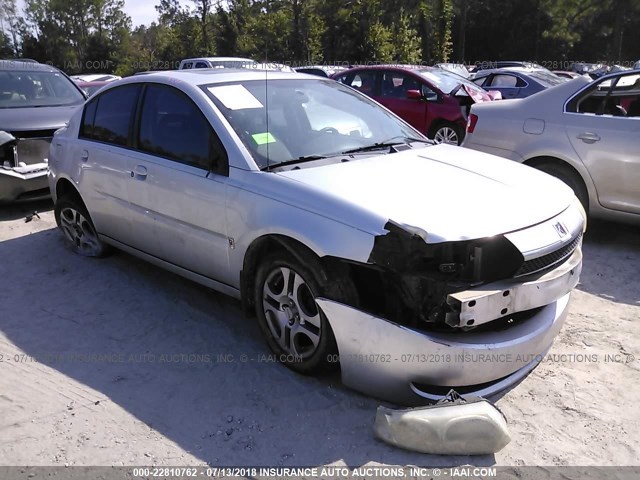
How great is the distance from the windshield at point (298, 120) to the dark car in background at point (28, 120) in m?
3.63

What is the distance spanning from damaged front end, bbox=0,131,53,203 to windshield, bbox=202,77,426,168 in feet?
11.8

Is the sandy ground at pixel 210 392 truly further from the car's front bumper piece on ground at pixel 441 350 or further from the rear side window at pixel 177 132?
the rear side window at pixel 177 132

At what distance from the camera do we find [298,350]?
11.1 ft

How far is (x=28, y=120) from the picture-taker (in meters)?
7.03

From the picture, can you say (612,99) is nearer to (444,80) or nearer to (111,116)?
(111,116)

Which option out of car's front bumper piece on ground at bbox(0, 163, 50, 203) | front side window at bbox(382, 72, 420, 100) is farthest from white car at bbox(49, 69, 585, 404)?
front side window at bbox(382, 72, 420, 100)

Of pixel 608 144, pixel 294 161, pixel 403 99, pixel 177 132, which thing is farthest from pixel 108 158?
pixel 403 99

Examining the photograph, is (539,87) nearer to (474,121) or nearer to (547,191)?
(474,121)

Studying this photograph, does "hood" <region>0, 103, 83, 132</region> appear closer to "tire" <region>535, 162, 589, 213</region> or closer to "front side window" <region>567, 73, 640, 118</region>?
"tire" <region>535, 162, 589, 213</region>

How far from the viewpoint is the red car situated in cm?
1019

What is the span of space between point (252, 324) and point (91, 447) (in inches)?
56.5

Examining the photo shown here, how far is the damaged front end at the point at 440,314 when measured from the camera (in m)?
2.83

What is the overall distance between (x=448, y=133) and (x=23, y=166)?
6686 mm

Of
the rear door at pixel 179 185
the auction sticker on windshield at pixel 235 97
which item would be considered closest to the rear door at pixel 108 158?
the rear door at pixel 179 185
